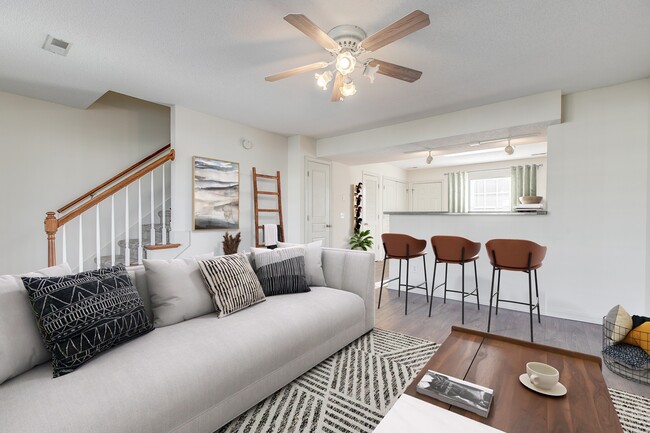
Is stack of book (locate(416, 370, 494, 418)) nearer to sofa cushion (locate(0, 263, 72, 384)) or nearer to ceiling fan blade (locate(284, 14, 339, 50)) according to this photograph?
sofa cushion (locate(0, 263, 72, 384))

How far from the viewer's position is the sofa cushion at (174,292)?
1.82 meters

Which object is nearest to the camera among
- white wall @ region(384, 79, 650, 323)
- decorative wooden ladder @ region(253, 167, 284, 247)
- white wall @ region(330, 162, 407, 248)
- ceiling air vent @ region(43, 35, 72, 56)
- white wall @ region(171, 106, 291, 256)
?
ceiling air vent @ region(43, 35, 72, 56)

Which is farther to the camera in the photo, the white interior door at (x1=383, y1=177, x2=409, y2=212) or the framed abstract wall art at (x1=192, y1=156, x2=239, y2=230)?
the white interior door at (x1=383, y1=177, x2=409, y2=212)

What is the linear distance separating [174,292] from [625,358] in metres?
3.04

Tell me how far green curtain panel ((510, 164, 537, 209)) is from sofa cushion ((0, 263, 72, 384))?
24.8 ft

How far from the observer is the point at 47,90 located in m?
3.26

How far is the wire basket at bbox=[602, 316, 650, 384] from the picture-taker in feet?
6.55

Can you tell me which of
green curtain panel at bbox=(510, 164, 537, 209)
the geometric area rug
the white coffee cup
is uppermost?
green curtain panel at bbox=(510, 164, 537, 209)

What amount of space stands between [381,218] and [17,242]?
6.44 metres

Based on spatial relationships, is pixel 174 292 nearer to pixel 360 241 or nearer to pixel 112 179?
pixel 112 179

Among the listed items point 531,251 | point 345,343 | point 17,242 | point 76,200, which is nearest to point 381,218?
point 531,251

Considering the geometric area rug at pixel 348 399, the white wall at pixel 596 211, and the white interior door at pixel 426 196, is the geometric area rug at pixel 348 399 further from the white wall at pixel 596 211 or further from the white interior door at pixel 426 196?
the white interior door at pixel 426 196

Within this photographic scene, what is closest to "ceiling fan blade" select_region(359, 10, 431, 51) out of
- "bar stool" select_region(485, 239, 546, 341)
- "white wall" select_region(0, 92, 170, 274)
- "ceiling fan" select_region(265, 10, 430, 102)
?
"ceiling fan" select_region(265, 10, 430, 102)

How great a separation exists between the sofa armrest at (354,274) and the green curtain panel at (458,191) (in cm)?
565
